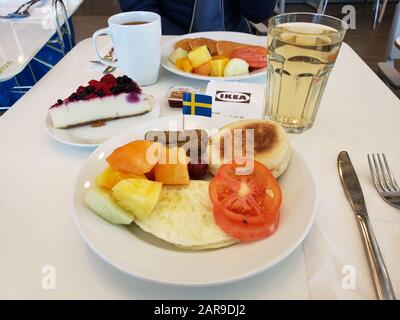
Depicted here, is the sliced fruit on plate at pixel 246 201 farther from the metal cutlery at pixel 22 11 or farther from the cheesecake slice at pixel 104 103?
the metal cutlery at pixel 22 11

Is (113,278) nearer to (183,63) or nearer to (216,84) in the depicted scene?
(216,84)

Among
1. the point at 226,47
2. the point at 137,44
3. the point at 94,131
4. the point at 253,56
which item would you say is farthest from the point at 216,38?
the point at 94,131

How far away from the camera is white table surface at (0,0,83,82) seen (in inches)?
45.1

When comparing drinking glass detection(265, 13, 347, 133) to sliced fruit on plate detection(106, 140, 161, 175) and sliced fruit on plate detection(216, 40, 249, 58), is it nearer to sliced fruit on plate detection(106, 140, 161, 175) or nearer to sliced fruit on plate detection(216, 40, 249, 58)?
sliced fruit on plate detection(216, 40, 249, 58)

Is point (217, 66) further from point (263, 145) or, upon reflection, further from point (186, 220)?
point (186, 220)

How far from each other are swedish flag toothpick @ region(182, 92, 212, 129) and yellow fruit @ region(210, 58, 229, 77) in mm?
229

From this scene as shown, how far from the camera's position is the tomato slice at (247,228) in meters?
0.48

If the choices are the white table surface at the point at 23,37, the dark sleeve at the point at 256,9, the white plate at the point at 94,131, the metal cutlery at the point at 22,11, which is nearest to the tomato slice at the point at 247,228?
the white plate at the point at 94,131

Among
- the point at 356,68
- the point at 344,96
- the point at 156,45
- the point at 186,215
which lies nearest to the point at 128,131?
the point at 186,215

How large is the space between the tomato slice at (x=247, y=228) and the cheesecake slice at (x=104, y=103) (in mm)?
462

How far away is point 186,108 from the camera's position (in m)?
0.77

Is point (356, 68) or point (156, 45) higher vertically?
point (156, 45)

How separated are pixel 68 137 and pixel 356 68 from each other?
900 mm

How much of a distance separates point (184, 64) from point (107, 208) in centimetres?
61
